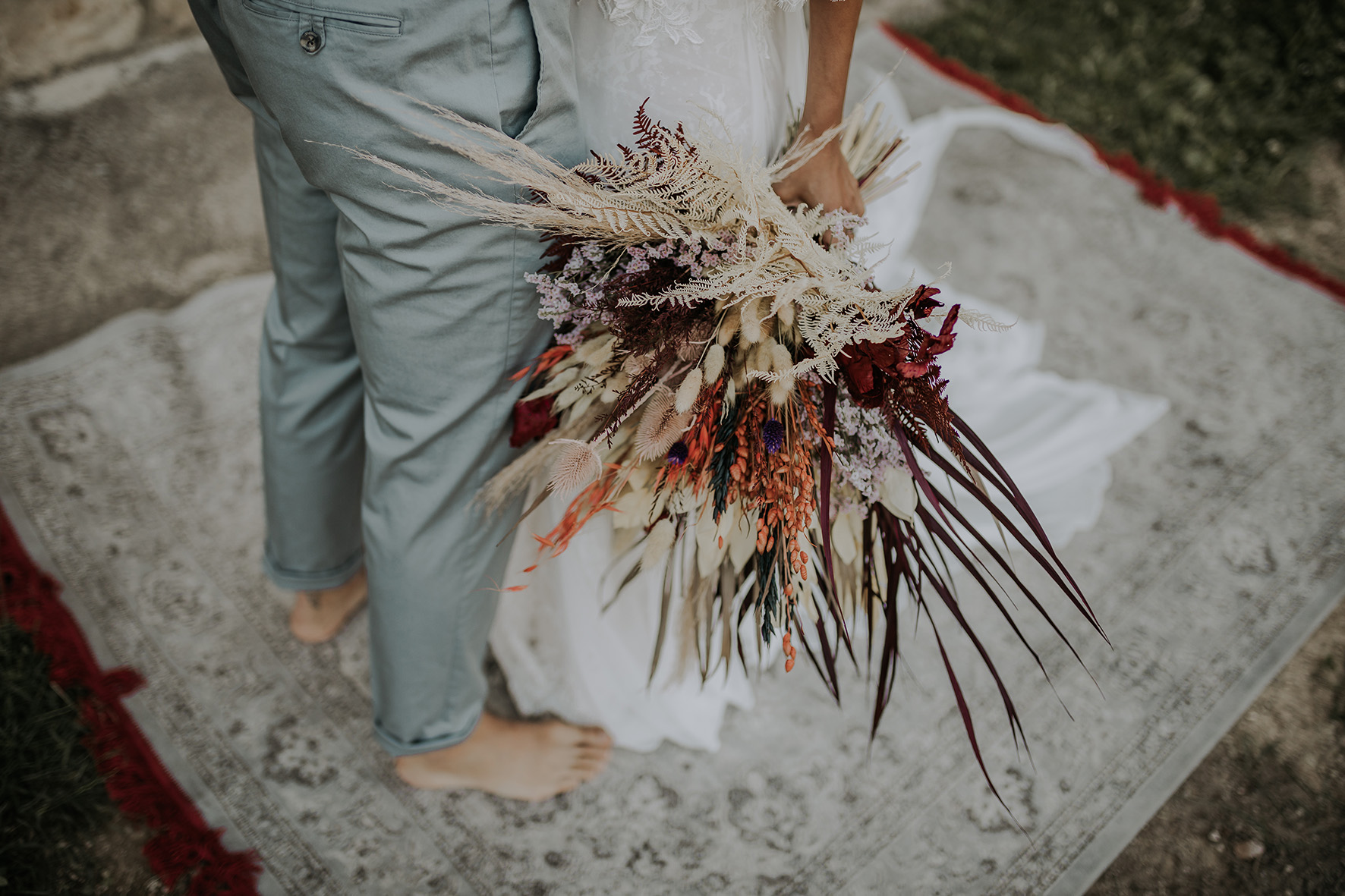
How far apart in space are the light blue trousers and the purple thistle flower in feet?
1.01

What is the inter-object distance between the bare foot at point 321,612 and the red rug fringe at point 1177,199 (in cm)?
194

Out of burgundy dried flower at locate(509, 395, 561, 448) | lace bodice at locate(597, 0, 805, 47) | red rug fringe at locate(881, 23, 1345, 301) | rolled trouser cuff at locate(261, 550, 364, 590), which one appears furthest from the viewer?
red rug fringe at locate(881, 23, 1345, 301)

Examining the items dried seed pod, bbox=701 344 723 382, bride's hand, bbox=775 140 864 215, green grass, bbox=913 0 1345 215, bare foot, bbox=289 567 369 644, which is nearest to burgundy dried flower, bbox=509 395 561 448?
dried seed pod, bbox=701 344 723 382

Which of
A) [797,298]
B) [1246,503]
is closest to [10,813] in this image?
[797,298]

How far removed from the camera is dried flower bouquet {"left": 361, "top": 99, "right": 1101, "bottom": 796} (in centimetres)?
80

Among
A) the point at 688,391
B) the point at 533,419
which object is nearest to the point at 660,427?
the point at 688,391

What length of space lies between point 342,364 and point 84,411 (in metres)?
0.90

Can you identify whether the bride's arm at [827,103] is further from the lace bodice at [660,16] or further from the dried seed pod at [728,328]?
the dried seed pod at [728,328]

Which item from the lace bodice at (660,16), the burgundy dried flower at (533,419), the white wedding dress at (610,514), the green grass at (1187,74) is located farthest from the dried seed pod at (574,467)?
the green grass at (1187,74)

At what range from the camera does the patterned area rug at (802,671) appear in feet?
4.27

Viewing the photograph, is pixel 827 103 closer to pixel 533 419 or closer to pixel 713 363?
pixel 713 363

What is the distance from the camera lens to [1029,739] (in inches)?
56.4

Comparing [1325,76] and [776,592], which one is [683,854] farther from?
[1325,76]

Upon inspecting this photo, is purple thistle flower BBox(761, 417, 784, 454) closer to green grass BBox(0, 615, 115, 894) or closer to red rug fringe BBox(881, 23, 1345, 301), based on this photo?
green grass BBox(0, 615, 115, 894)
